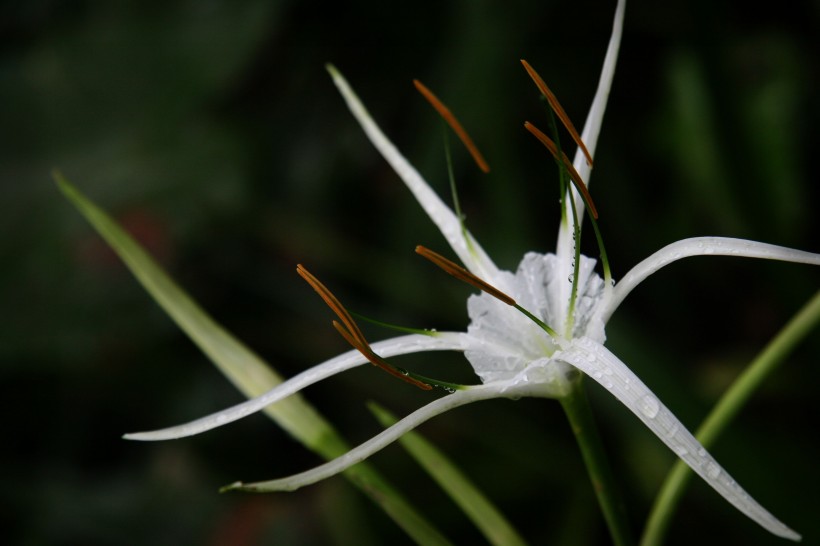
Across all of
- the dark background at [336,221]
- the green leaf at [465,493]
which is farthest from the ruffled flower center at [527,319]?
the dark background at [336,221]

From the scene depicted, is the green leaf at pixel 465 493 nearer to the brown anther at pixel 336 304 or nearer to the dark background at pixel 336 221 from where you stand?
the brown anther at pixel 336 304

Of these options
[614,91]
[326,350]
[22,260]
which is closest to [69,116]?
[22,260]

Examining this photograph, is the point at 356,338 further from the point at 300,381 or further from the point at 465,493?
the point at 465,493

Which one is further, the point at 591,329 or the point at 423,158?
the point at 423,158

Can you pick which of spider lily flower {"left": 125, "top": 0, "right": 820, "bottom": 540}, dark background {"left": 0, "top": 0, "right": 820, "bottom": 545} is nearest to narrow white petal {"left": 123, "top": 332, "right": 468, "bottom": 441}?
spider lily flower {"left": 125, "top": 0, "right": 820, "bottom": 540}

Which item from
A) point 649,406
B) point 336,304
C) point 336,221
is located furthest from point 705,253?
point 336,221

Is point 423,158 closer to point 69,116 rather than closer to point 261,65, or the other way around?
point 261,65

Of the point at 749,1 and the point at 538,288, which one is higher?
the point at 749,1
